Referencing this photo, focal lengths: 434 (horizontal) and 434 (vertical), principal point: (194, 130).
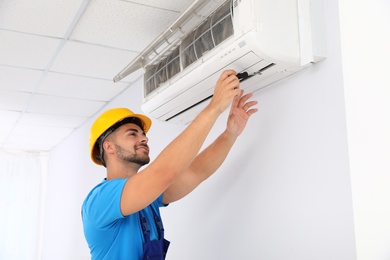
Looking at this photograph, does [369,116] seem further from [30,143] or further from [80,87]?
[30,143]

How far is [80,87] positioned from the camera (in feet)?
11.2

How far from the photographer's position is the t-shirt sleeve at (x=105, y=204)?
1604 mm

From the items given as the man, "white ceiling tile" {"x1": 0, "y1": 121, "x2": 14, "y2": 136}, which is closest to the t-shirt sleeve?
the man

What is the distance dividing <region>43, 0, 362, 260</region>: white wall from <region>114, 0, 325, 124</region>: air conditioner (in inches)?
2.8

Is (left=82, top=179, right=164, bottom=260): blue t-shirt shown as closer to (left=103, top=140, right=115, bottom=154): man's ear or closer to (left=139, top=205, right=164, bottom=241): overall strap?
(left=139, top=205, right=164, bottom=241): overall strap

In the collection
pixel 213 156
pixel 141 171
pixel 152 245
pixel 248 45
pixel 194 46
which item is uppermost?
pixel 194 46

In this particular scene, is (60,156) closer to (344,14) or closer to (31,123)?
(31,123)

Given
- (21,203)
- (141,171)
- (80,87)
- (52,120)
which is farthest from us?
(21,203)

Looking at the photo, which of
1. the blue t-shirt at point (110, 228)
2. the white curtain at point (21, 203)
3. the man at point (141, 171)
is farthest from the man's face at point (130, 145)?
the white curtain at point (21, 203)

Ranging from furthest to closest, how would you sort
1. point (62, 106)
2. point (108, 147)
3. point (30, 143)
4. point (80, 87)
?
point (30, 143)
point (62, 106)
point (80, 87)
point (108, 147)

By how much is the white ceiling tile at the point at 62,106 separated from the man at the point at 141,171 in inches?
68.4

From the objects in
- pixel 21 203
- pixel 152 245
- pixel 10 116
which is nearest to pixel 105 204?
pixel 152 245

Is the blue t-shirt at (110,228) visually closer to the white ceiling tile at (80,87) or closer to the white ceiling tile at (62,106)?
the white ceiling tile at (80,87)

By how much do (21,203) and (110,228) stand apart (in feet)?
15.4
